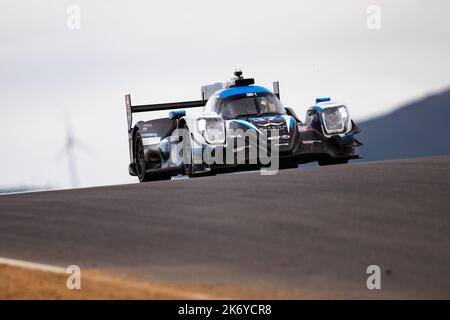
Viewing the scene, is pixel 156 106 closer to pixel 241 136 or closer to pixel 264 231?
pixel 241 136

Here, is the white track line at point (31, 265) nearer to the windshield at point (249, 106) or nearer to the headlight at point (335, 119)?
the windshield at point (249, 106)

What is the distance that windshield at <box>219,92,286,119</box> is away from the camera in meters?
17.8

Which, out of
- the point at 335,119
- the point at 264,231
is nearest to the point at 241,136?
the point at 335,119

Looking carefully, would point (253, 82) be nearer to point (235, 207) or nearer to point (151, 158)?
point (151, 158)

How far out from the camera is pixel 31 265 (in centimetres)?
871

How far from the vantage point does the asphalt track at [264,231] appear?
7.69 metres

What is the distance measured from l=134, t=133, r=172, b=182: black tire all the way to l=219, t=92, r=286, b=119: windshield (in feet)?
5.13

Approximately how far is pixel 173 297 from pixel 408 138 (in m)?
135

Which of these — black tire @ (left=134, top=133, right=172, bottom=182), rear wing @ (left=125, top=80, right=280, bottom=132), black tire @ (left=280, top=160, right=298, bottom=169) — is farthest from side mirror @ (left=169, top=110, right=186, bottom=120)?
rear wing @ (left=125, top=80, right=280, bottom=132)

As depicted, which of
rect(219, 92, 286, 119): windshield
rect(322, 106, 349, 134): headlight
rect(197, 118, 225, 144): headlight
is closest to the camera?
rect(197, 118, 225, 144): headlight

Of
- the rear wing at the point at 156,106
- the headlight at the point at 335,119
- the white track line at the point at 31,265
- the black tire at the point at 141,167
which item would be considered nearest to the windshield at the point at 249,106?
the headlight at the point at 335,119

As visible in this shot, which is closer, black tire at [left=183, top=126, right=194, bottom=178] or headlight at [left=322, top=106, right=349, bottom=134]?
black tire at [left=183, top=126, right=194, bottom=178]

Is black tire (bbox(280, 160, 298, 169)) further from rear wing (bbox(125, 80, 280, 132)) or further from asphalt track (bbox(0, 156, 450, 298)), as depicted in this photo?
rear wing (bbox(125, 80, 280, 132))
